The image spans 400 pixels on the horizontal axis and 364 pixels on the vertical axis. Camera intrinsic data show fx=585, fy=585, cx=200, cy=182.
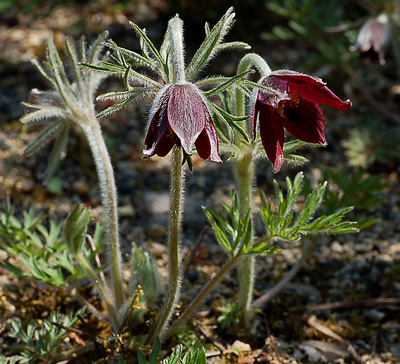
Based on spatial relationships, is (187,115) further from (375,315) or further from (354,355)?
(375,315)

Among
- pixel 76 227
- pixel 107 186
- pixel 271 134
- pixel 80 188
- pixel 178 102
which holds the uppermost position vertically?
pixel 178 102

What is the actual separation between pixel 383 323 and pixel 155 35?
2.40 metres

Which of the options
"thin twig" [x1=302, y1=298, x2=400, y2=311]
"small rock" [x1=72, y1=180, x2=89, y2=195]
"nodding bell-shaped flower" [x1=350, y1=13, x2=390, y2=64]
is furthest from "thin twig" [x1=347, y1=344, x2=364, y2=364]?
"nodding bell-shaped flower" [x1=350, y1=13, x2=390, y2=64]

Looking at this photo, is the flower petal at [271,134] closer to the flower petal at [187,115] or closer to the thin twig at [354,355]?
the flower petal at [187,115]

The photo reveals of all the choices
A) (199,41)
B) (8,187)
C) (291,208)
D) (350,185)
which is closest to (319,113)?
(291,208)

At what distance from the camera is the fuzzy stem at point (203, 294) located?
183cm

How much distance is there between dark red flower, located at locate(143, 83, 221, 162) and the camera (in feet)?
4.72

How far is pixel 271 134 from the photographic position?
1.60m

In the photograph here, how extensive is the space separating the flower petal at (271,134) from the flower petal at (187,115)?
0.60ft

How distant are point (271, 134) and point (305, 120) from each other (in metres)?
0.14

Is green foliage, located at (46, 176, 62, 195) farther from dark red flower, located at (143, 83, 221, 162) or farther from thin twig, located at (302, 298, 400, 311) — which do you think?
dark red flower, located at (143, 83, 221, 162)

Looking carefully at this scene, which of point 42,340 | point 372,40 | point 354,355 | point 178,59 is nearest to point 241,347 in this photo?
point 354,355

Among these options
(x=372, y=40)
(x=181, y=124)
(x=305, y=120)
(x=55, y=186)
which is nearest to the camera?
(x=181, y=124)

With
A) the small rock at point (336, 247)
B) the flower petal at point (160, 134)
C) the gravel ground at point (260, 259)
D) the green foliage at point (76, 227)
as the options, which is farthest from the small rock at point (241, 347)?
the flower petal at point (160, 134)
